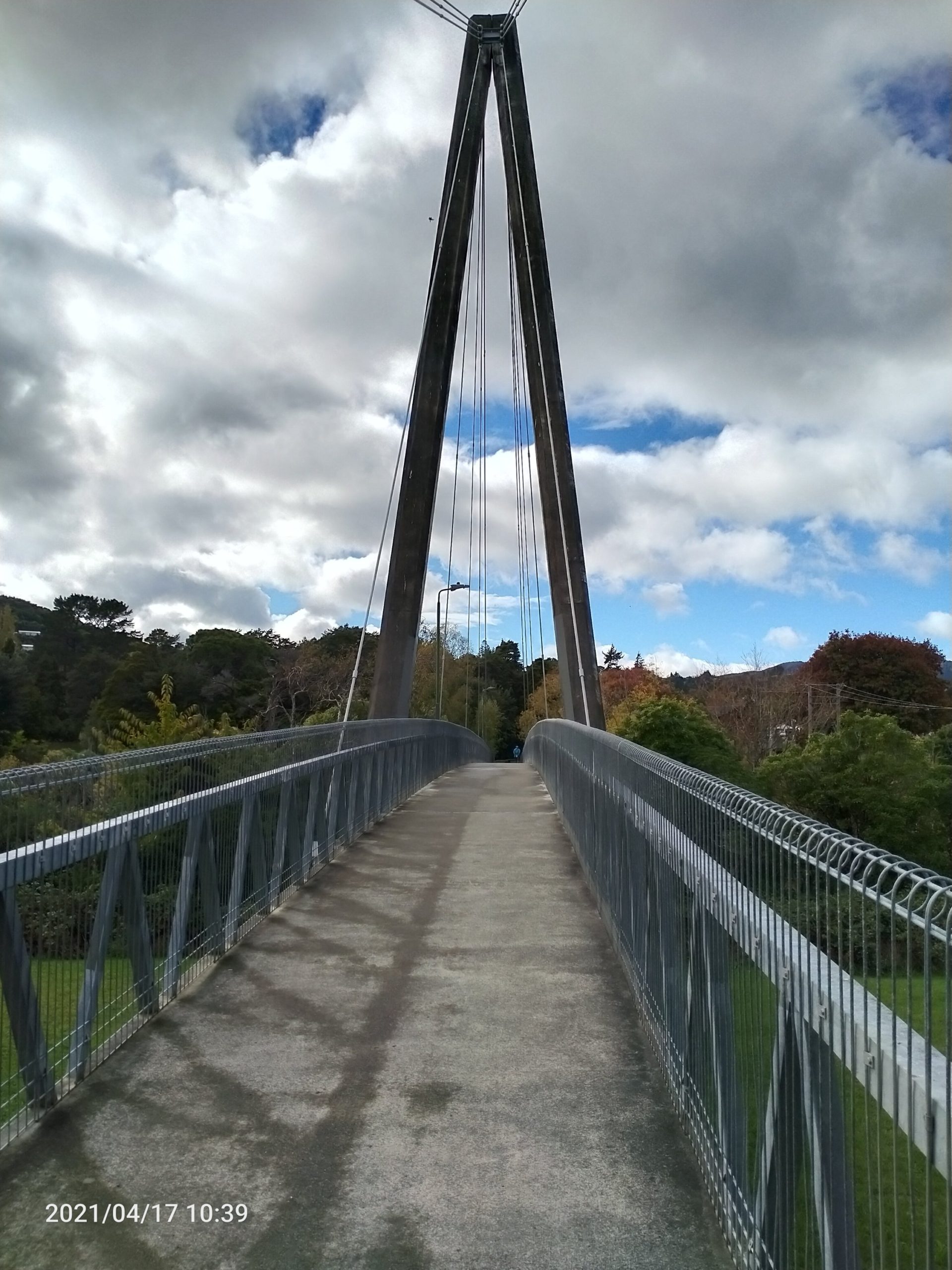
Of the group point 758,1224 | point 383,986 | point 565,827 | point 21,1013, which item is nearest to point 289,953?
point 383,986

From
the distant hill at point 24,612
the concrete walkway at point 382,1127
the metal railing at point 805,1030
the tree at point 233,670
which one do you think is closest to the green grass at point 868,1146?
the metal railing at point 805,1030

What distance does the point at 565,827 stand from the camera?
37.6 feet

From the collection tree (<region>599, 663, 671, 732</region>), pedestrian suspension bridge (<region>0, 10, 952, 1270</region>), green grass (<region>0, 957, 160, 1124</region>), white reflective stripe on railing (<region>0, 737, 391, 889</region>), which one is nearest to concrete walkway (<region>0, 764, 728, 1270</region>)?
pedestrian suspension bridge (<region>0, 10, 952, 1270</region>)

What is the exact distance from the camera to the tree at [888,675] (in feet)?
172

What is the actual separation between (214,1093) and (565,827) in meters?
7.64

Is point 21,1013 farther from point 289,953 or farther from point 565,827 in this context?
point 565,827

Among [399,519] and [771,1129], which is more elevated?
[399,519]

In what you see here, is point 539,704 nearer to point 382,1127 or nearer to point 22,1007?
point 382,1127

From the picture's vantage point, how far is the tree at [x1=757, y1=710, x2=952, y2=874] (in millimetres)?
19078

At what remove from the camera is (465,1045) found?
15.3ft

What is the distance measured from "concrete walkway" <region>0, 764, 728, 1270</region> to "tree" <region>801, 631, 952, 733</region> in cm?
4901

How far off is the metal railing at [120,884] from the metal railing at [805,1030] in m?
2.19

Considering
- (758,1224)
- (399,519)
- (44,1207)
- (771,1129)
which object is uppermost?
(399,519)

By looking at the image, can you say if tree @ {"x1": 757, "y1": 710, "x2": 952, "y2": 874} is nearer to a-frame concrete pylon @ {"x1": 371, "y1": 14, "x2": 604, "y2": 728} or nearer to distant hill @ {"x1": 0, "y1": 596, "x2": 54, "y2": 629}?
a-frame concrete pylon @ {"x1": 371, "y1": 14, "x2": 604, "y2": 728}
